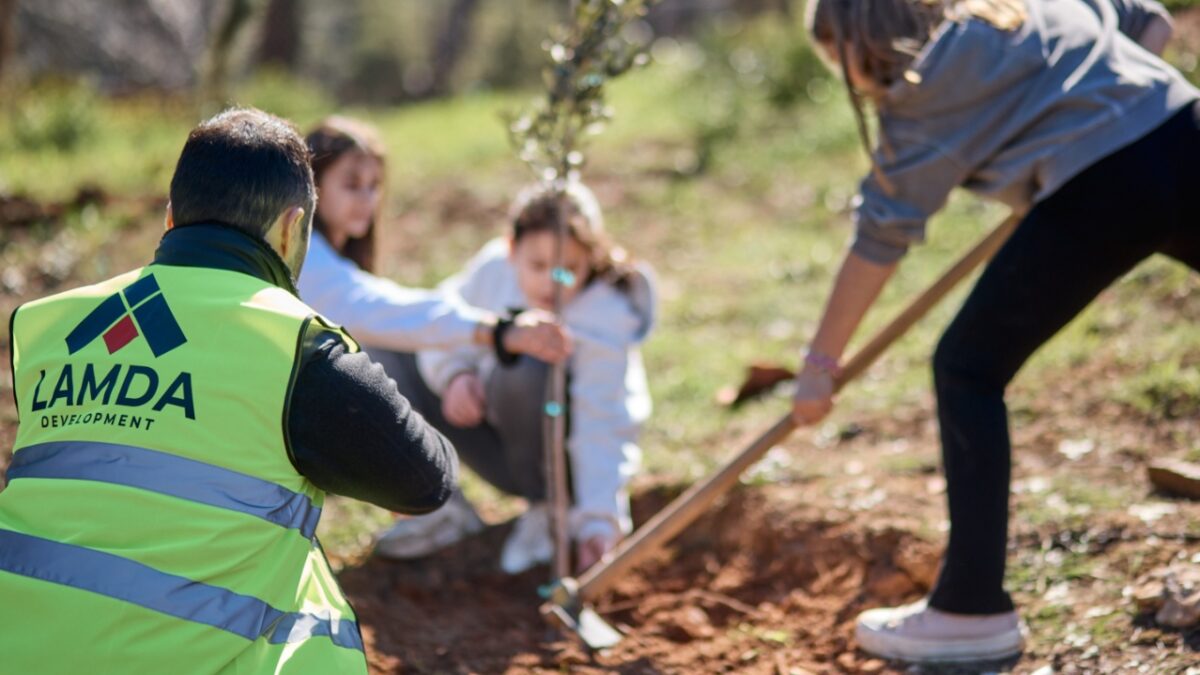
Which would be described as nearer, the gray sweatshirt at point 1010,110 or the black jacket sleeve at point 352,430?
the black jacket sleeve at point 352,430

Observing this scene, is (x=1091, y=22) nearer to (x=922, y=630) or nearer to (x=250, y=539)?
(x=922, y=630)

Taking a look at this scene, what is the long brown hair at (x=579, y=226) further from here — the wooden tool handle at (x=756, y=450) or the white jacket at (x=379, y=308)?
the wooden tool handle at (x=756, y=450)

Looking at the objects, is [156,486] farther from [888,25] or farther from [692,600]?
[692,600]

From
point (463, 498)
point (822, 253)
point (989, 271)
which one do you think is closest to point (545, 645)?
point (463, 498)

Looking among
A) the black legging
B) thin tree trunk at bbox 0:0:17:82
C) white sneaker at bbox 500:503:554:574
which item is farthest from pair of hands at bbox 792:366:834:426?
thin tree trunk at bbox 0:0:17:82

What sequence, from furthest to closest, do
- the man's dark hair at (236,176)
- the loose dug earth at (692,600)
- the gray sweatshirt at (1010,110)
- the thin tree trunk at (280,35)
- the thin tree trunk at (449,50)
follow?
the thin tree trunk at (449,50) → the thin tree trunk at (280,35) → the loose dug earth at (692,600) → the gray sweatshirt at (1010,110) → the man's dark hair at (236,176)

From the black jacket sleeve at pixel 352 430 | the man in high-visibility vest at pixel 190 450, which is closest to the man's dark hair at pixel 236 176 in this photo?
the man in high-visibility vest at pixel 190 450

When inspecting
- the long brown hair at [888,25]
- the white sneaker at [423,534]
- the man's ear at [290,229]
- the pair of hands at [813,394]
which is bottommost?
the white sneaker at [423,534]

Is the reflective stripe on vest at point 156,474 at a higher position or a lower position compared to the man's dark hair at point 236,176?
lower

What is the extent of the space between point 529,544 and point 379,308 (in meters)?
0.99

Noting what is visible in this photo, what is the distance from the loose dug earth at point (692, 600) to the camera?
3.56m

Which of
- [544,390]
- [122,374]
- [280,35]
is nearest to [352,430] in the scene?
[122,374]

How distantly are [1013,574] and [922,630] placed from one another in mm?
518

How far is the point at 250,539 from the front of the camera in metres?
2.18
